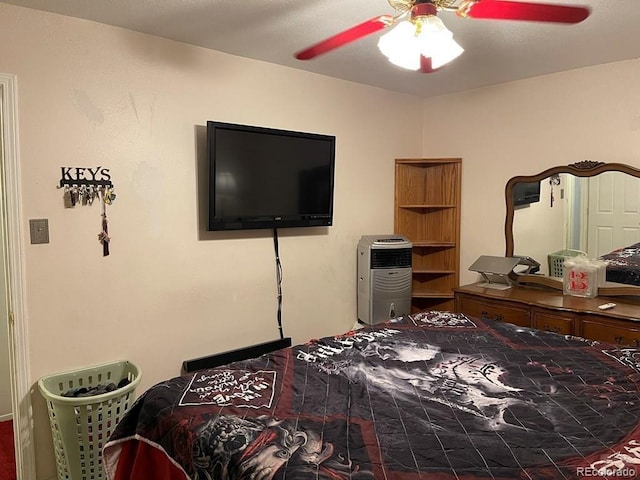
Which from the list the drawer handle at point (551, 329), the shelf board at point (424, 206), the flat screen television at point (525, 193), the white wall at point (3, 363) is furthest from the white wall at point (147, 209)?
the drawer handle at point (551, 329)

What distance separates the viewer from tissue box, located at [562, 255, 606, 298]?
127 inches

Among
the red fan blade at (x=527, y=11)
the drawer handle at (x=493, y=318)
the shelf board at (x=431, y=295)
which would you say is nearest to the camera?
the red fan blade at (x=527, y=11)

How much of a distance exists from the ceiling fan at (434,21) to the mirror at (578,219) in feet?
6.49

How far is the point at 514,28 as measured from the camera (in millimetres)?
2547

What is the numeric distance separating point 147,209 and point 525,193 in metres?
2.78

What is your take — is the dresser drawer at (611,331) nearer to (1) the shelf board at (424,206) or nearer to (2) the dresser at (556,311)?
(2) the dresser at (556,311)

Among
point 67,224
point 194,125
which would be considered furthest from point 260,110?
point 67,224

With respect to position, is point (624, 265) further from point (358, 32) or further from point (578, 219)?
point (358, 32)

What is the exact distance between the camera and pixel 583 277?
3246 mm

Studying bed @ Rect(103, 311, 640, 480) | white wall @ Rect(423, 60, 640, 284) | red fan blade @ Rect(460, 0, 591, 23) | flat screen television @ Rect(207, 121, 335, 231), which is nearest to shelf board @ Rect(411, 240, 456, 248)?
white wall @ Rect(423, 60, 640, 284)

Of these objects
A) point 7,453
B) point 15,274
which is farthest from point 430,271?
point 7,453

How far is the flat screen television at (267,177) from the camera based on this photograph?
114 inches

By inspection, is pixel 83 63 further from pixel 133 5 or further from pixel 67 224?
pixel 67 224

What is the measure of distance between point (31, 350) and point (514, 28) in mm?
3053
